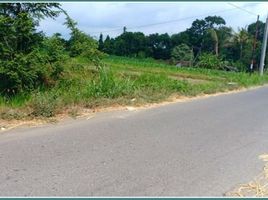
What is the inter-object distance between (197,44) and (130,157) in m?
65.6

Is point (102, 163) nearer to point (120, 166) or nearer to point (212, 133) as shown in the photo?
point (120, 166)

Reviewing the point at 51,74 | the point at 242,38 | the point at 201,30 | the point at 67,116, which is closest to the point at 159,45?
the point at 201,30

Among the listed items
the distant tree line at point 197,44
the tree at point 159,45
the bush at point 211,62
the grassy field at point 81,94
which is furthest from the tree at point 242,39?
the grassy field at point 81,94

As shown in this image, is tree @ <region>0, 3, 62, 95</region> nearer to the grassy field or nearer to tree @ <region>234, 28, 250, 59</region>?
the grassy field

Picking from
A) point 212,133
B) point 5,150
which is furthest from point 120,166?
point 212,133

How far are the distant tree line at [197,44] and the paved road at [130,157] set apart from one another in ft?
140

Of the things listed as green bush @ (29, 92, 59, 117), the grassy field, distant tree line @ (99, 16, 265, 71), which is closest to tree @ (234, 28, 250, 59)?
distant tree line @ (99, 16, 265, 71)

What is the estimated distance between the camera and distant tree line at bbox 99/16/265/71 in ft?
172

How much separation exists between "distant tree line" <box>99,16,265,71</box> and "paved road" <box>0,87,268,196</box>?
4272 centimetres

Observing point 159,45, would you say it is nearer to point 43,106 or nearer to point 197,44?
point 197,44

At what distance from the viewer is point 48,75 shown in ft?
29.6

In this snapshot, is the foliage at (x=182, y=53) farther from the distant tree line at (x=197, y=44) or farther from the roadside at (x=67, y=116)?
the roadside at (x=67, y=116)

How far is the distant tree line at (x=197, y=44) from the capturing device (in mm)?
52531

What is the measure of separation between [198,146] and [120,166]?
1674 mm
